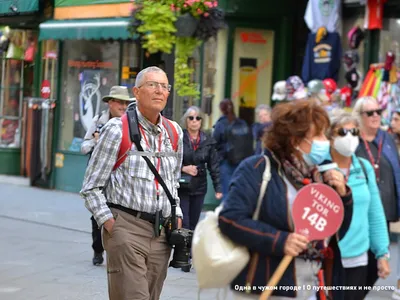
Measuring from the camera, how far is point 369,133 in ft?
23.5

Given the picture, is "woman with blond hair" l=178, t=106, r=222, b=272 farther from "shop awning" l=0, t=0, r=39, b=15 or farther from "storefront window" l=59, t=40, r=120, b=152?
"shop awning" l=0, t=0, r=39, b=15

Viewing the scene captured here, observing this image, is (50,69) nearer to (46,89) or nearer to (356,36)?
(46,89)

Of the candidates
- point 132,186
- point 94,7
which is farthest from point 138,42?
point 132,186

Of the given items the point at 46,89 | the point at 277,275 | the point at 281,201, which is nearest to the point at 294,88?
the point at 46,89

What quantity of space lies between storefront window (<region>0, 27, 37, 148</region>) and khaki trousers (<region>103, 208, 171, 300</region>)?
1337 cm

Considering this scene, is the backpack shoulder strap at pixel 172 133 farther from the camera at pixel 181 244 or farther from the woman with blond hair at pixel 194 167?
the woman with blond hair at pixel 194 167

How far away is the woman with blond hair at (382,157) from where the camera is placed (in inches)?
277

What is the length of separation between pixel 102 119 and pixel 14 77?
10302 mm

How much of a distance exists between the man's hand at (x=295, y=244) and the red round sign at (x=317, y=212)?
0.05 metres

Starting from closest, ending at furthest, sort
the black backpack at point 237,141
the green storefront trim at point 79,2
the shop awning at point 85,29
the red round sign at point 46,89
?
the black backpack at point 237,141, the shop awning at point 85,29, the green storefront trim at point 79,2, the red round sign at point 46,89

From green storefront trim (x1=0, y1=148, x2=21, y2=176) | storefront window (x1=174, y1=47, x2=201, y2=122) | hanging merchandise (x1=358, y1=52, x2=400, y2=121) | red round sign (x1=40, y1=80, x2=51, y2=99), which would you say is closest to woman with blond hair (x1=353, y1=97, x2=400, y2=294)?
hanging merchandise (x1=358, y1=52, x2=400, y2=121)

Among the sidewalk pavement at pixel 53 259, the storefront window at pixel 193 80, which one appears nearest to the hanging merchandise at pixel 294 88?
the storefront window at pixel 193 80

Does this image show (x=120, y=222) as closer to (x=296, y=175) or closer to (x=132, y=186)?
(x=132, y=186)

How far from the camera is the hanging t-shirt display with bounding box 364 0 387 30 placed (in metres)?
12.2
